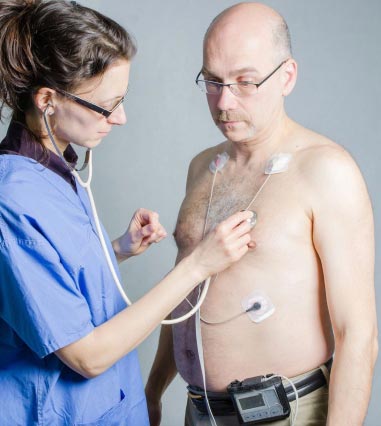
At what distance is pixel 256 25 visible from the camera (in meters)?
1.77

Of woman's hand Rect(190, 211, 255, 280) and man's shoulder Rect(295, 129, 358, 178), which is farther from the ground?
man's shoulder Rect(295, 129, 358, 178)

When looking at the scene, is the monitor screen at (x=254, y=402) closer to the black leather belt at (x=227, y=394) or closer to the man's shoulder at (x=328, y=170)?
the black leather belt at (x=227, y=394)

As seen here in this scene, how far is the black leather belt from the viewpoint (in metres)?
1.74

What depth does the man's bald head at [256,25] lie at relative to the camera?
1.77 meters

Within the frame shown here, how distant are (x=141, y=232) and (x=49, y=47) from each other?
1.81 ft

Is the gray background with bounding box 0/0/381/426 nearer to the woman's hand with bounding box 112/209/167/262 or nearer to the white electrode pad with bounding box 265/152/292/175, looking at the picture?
the woman's hand with bounding box 112/209/167/262

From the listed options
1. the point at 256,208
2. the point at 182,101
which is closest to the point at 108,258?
the point at 256,208

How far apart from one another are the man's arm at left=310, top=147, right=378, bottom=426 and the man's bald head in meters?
0.36

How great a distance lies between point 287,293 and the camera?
172cm

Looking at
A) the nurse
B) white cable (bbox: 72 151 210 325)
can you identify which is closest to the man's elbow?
the nurse

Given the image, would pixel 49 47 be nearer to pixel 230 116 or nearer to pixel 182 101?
pixel 230 116

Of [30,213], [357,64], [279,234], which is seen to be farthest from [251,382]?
[357,64]

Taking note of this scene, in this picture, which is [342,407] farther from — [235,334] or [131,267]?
[131,267]

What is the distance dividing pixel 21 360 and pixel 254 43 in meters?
0.88
